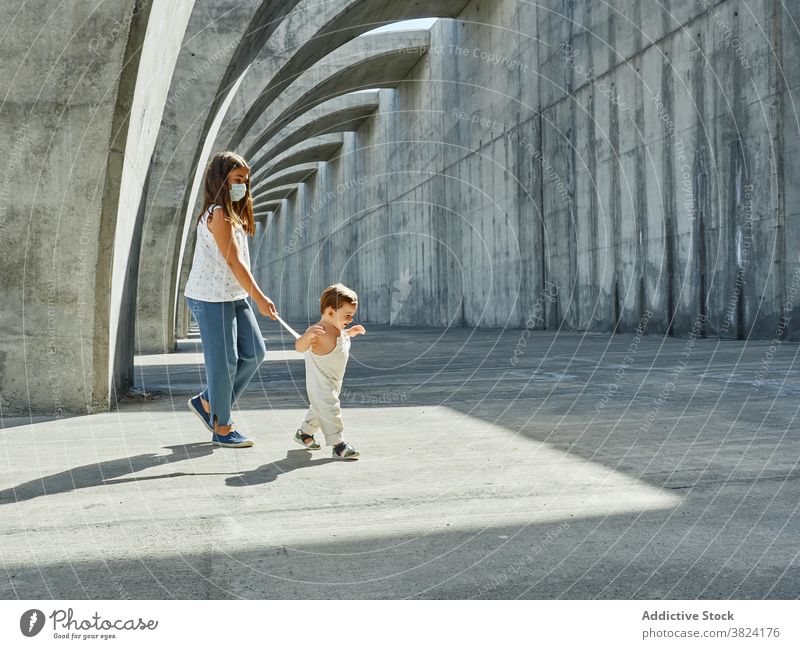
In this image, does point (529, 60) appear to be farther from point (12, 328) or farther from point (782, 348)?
point (12, 328)

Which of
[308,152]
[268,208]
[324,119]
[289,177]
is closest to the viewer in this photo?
[324,119]

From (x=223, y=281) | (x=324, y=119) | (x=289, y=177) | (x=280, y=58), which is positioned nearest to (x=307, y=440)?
(x=223, y=281)

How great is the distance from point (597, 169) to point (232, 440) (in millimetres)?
13705

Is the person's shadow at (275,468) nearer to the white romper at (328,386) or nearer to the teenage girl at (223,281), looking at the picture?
the white romper at (328,386)

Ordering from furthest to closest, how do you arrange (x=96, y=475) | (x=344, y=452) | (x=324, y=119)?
(x=324, y=119) < (x=344, y=452) < (x=96, y=475)

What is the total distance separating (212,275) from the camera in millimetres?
4840

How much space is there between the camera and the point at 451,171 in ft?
86.1

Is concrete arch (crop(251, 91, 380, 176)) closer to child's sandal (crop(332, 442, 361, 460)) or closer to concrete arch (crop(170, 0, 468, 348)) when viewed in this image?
concrete arch (crop(170, 0, 468, 348))

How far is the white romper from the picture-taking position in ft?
14.8

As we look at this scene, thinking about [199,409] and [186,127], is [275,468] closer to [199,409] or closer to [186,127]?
[199,409]
